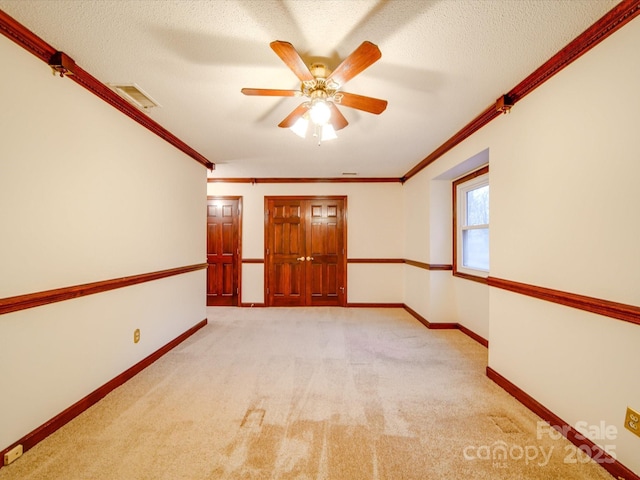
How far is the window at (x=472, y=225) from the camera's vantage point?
3492 millimetres

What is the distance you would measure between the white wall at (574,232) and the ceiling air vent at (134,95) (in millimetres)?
2921

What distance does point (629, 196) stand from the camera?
4.74 feet

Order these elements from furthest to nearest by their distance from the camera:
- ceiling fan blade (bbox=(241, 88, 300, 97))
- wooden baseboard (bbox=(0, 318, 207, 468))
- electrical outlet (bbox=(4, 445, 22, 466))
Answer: ceiling fan blade (bbox=(241, 88, 300, 97)) < wooden baseboard (bbox=(0, 318, 207, 468)) < electrical outlet (bbox=(4, 445, 22, 466))

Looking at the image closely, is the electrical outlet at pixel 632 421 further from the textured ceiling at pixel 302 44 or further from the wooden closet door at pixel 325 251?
the wooden closet door at pixel 325 251

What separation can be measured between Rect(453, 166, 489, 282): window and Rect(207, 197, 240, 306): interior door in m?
3.68

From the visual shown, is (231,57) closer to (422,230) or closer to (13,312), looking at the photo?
(13,312)

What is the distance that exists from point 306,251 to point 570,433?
4.10 metres

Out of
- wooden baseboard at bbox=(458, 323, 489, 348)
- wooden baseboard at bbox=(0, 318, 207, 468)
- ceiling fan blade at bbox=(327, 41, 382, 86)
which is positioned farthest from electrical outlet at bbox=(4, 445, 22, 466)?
wooden baseboard at bbox=(458, 323, 489, 348)

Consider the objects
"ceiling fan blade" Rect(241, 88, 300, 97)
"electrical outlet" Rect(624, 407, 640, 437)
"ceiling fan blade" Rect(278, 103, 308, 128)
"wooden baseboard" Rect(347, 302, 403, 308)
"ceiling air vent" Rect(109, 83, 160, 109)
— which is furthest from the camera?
"wooden baseboard" Rect(347, 302, 403, 308)

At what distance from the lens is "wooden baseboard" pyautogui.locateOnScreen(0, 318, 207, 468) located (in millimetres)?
1657

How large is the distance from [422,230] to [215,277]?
373cm

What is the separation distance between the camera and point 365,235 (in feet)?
17.5

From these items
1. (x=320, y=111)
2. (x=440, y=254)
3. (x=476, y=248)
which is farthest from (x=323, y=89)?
(x=440, y=254)

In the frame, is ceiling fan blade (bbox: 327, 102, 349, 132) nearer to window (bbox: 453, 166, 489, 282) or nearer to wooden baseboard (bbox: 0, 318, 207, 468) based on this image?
window (bbox: 453, 166, 489, 282)
